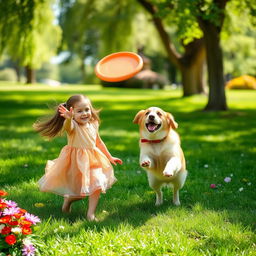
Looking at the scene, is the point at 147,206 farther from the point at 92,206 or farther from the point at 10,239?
the point at 10,239

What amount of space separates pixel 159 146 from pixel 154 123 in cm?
32

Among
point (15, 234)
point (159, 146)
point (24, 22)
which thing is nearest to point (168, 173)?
point (159, 146)

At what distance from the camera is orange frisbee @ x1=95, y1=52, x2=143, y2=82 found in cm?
490

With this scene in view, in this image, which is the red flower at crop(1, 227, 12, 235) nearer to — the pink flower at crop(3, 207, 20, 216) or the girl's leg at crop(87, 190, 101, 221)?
the pink flower at crop(3, 207, 20, 216)

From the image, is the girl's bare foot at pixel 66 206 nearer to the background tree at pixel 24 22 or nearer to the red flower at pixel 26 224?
the red flower at pixel 26 224

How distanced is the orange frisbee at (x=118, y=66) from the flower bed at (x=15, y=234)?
2.05 meters

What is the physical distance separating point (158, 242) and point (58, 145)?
17.9 ft

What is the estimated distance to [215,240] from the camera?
12.6 ft

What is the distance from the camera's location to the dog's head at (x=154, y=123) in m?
4.48

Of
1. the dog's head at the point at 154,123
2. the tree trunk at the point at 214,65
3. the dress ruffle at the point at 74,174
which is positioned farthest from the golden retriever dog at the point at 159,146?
the tree trunk at the point at 214,65

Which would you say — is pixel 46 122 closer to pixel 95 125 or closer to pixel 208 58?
pixel 95 125

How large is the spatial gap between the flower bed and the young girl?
1.02 metres

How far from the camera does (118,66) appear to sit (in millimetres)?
5340

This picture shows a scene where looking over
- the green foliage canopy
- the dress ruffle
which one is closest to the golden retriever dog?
the dress ruffle
